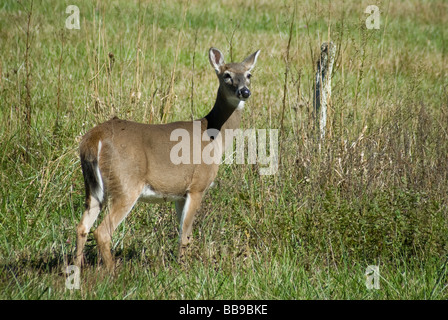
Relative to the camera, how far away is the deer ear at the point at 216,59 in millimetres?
5531

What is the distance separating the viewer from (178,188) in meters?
4.83

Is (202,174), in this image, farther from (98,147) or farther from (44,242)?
(44,242)

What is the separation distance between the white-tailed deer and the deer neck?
27 centimetres

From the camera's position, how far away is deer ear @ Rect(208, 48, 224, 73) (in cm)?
553

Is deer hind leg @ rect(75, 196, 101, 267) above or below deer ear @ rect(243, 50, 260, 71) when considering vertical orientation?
below

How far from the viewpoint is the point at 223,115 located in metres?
5.41

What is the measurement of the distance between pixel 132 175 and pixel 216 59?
1545 mm

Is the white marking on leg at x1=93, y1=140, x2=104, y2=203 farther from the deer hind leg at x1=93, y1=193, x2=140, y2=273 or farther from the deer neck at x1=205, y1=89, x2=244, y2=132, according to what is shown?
the deer neck at x1=205, y1=89, x2=244, y2=132

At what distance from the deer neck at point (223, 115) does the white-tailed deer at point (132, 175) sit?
0.27m

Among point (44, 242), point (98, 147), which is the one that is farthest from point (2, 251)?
point (98, 147)

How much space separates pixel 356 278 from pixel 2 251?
243 centimetres

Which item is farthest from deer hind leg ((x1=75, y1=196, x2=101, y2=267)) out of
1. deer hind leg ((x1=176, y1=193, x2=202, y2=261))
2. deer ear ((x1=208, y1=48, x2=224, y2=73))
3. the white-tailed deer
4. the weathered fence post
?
the weathered fence post
